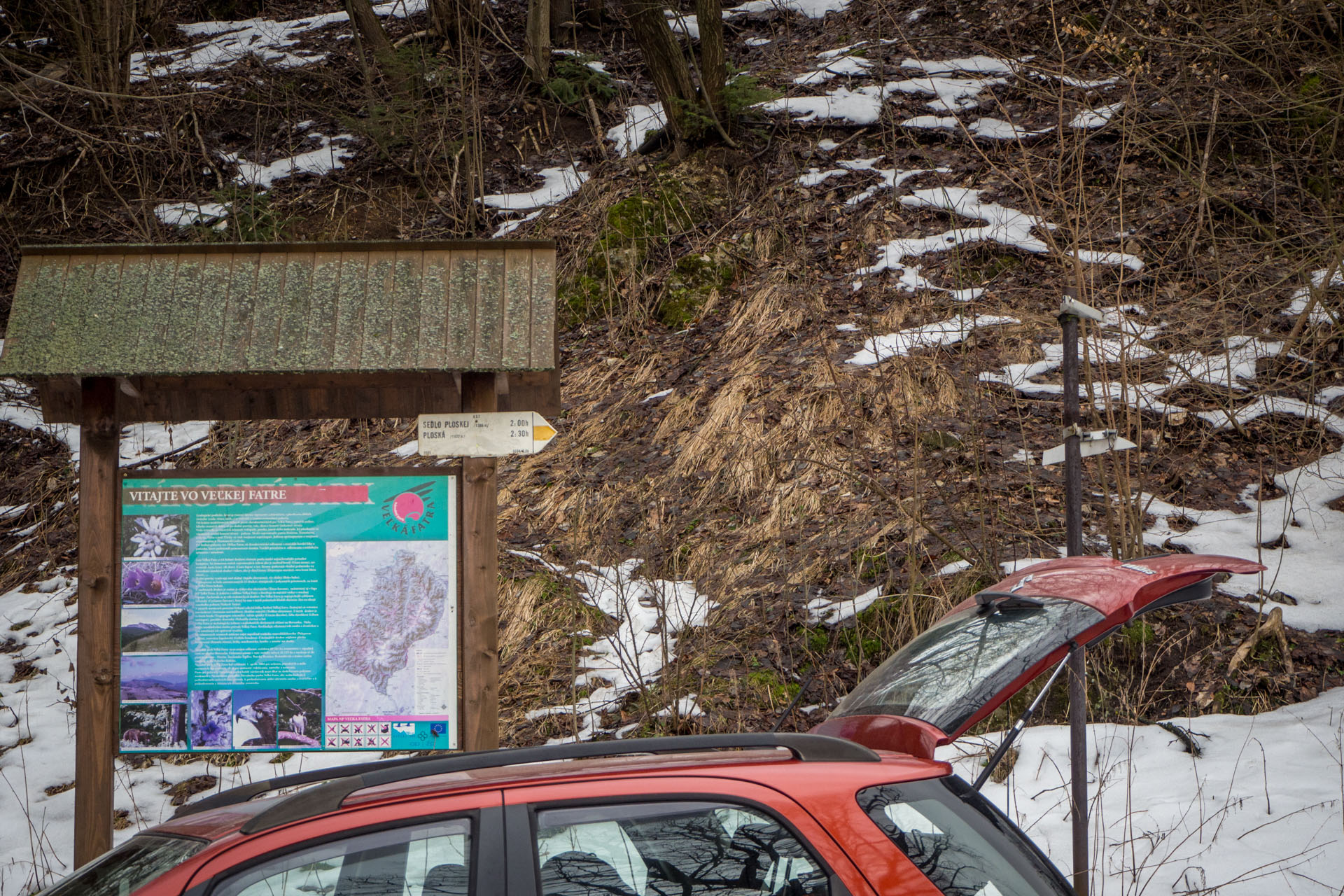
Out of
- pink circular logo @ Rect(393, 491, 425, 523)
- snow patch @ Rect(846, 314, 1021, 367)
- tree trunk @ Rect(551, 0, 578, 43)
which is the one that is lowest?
pink circular logo @ Rect(393, 491, 425, 523)

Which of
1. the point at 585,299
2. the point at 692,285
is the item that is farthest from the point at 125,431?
the point at 692,285

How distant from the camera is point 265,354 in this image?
4.30 metres

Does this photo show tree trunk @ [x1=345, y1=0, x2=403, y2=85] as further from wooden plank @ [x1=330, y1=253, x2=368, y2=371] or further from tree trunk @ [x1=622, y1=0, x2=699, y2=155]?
wooden plank @ [x1=330, y1=253, x2=368, y2=371]

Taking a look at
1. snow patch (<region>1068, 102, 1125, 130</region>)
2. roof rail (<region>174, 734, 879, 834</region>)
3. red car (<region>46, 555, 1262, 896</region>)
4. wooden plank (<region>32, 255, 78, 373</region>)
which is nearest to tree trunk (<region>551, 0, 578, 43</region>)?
snow patch (<region>1068, 102, 1125, 130</region>)

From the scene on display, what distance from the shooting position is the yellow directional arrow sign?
447cm

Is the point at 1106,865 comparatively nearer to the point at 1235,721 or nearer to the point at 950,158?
the point at 1235,721

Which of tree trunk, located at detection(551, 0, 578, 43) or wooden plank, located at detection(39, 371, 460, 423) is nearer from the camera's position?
wooden plank, located at detection(39, 371, 460, 423)

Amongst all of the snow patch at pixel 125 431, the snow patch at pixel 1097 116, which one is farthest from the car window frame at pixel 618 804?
the snow patch at pixel 1097 116

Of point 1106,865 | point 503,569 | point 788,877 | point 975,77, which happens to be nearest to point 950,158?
point 975,77

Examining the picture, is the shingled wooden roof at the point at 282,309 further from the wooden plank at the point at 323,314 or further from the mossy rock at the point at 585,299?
the mossy rock at the point at 585,299

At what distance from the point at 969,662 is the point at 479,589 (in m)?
2.19

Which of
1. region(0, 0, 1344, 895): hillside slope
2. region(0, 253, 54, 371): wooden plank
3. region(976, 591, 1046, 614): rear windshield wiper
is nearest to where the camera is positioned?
region(976, 591, 1046, 614): rear windshield wiper

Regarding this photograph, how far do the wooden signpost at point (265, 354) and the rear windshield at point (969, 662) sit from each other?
70.5 inches

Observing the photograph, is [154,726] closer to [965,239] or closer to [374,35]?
[965,239]
